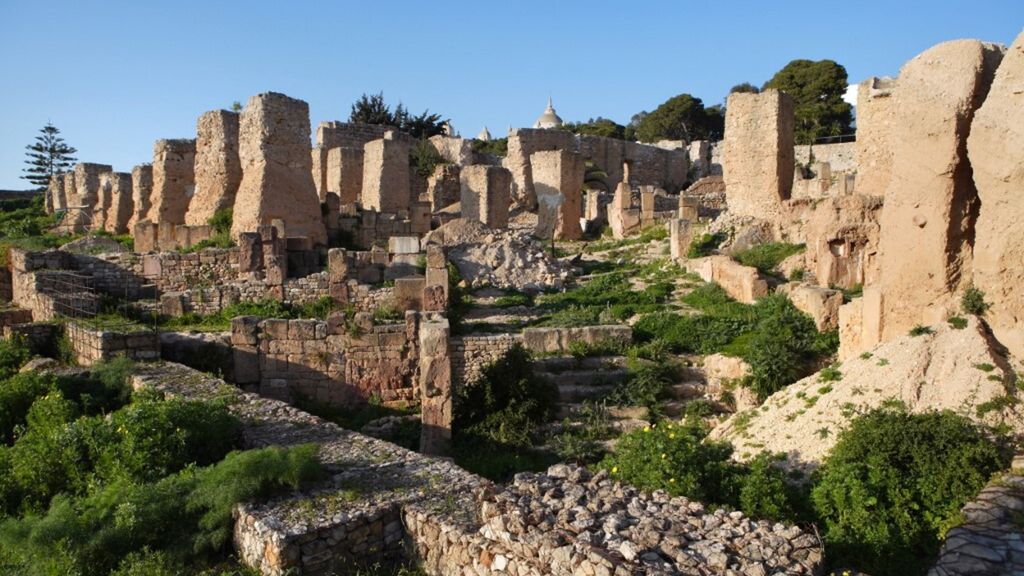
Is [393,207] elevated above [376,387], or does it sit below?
above

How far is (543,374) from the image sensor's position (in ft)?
39.6

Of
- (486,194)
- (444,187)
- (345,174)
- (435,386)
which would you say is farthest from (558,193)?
(435,386)

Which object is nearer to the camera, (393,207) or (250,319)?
(250,319)

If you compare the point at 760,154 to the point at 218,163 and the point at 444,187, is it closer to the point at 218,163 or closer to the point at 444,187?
the point at 218,163

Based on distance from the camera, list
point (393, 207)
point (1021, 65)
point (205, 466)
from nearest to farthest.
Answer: point (205, 466) → point (1021, 65) → point (393, 207)

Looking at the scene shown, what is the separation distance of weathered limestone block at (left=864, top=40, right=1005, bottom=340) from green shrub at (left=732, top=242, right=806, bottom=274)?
6672 mm

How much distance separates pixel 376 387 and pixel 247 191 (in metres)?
7.62

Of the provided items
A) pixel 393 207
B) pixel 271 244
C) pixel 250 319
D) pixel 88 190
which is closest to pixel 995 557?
pixel 250 319

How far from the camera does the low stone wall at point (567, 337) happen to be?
12.7 m

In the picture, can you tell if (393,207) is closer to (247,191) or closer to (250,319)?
(247,191)

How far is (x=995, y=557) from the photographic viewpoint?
5340 millimetres

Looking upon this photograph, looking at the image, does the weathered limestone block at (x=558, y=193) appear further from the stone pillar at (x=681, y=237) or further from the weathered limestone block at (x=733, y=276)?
the weathered limestone block at (x=733, y=276)

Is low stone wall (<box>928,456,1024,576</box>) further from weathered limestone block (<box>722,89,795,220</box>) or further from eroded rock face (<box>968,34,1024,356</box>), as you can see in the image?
weathered limestone block (<box>722,89,795,220</box>)

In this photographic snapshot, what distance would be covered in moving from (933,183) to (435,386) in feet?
22.0
